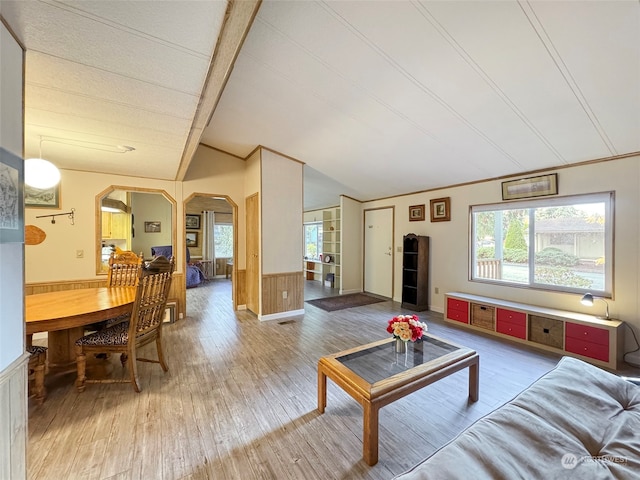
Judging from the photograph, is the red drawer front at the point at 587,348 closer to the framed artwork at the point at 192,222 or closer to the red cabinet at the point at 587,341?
the red cabinet at the point at 587,341

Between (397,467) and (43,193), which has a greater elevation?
(43,193)

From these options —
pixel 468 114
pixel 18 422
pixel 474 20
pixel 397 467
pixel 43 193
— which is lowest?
pixel 397 467

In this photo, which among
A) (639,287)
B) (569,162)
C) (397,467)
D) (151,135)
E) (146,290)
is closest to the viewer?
(397,467)

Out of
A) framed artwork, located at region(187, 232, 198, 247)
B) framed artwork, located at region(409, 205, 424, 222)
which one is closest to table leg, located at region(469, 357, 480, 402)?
framed artwork, located at region(409, 205, 424, 222)

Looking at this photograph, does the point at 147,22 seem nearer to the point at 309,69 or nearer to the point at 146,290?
the point at 309,69

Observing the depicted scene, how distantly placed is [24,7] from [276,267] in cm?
362

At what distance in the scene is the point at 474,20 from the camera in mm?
1747

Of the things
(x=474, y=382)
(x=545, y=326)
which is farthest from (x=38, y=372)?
(x=545, y=326)

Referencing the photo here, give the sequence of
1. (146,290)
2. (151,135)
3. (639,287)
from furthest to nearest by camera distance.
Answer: (639,287)
(151,135)
(146,290)

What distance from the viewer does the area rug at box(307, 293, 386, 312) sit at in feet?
16.6

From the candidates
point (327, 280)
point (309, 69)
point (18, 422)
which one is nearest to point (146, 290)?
point (18, 422)

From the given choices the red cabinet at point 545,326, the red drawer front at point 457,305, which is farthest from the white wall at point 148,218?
the red cabinet at point 545,326

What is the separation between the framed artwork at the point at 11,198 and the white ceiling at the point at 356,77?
0.61 m

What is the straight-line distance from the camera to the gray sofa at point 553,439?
2.81 feet
